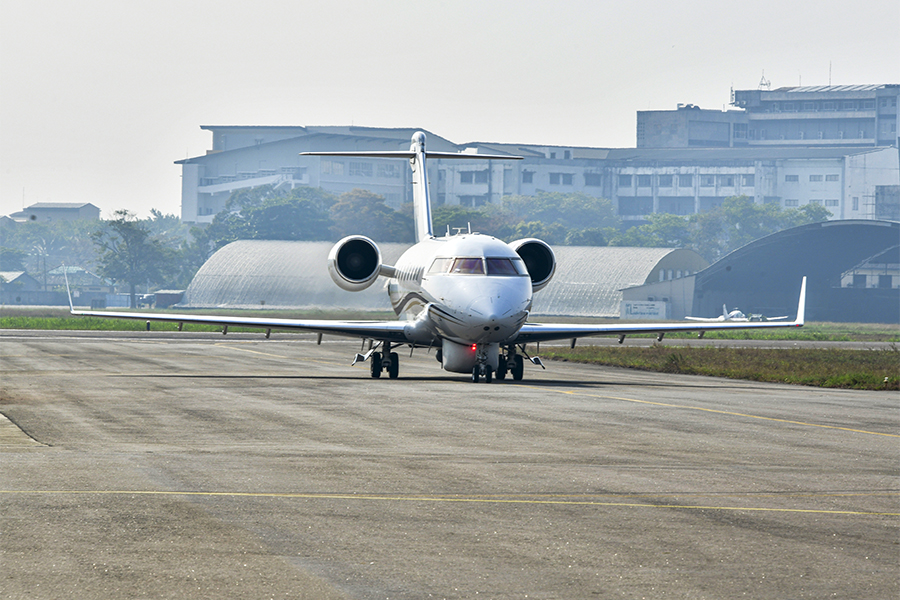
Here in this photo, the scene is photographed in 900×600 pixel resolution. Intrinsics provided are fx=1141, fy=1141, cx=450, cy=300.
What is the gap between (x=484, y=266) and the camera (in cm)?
2841

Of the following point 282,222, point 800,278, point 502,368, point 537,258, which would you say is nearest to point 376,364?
point 502,368

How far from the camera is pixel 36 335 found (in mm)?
65375

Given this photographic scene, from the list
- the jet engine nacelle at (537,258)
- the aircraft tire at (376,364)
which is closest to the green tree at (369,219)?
the jet engine nacelle at (537,258)

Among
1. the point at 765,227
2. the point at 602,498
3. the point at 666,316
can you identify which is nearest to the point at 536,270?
the point at 602,498

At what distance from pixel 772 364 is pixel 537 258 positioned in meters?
10.9

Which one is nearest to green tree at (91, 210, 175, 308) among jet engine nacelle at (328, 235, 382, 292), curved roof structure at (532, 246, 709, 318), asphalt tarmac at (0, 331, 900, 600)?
curved roof structure at (532, 246, 709, 318)

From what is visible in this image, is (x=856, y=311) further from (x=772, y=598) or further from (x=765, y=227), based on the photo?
(x=772, y=598)

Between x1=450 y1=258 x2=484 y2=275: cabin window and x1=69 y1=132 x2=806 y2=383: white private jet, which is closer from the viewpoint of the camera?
x1=69 y1=132 x2=806 y2=383: white private jet

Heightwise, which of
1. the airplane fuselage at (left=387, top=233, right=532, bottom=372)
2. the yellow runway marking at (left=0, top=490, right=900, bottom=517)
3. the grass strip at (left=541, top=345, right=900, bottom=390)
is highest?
the airplane fuselage at (left=387, top=233, right=532, bottom=372)

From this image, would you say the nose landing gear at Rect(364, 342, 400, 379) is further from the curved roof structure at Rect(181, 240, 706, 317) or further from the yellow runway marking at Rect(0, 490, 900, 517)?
the curved roof structure at Rect(181, 240, 706, 317)

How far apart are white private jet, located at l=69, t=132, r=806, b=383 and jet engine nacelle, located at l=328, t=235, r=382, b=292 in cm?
3

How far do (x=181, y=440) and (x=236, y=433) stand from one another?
45.7 inches

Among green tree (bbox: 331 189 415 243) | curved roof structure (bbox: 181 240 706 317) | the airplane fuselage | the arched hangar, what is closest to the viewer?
the airplane fuselage

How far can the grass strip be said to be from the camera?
31.7 meters
